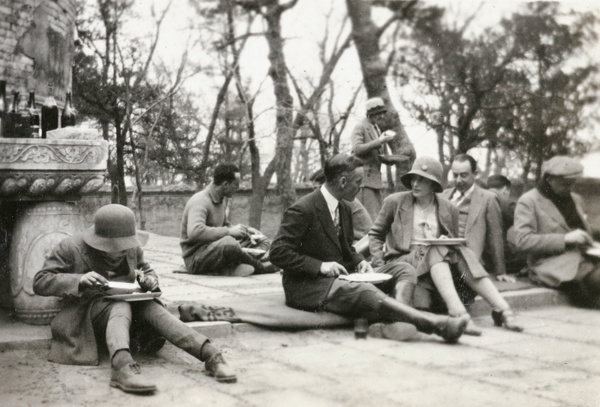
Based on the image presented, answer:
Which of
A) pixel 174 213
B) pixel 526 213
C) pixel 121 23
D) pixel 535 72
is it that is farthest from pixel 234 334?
pixel 174 213

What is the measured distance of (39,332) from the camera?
13.9 feet

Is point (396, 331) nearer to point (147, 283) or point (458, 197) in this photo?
point (147, 283)

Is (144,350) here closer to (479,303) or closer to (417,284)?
(417,284)

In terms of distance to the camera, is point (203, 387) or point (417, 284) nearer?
point (203, 387)

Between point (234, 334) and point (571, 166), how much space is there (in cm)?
352

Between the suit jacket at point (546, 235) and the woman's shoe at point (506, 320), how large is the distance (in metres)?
1.30

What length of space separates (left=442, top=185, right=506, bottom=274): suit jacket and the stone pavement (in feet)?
3.94

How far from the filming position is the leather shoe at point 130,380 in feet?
11.0

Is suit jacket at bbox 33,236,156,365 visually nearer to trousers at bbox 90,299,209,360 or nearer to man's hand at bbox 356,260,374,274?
trousers at bbox 90,299,209,360

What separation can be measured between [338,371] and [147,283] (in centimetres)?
122

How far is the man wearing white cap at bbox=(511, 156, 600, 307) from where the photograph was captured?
6.28 metres

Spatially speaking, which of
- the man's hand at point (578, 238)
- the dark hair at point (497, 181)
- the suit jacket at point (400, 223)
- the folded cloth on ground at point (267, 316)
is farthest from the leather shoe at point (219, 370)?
the dark hair at point (497, 181)

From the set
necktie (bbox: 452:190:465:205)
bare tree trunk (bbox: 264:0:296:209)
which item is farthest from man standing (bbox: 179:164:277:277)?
bare tree trunk (bbox: 264:0:296:209)

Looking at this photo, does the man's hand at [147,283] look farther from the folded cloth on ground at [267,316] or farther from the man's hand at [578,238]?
the man's hand at [578,238]
